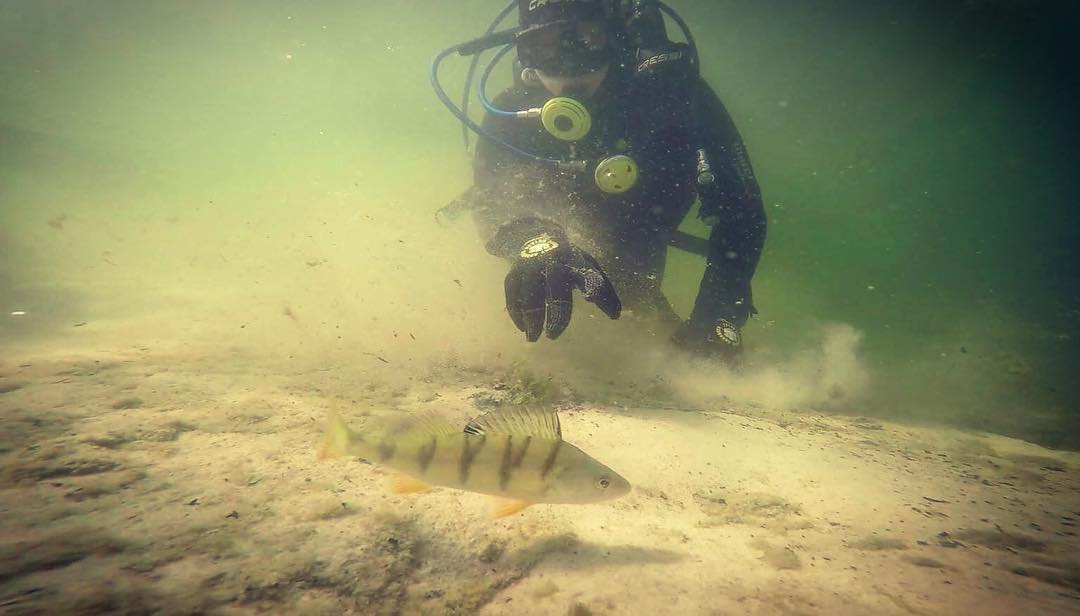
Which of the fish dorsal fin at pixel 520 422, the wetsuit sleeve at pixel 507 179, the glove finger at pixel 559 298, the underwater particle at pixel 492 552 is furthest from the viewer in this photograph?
the wetsuit sleeve at pixel 507 179

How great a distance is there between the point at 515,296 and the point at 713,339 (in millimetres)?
2440

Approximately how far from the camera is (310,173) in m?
25.6

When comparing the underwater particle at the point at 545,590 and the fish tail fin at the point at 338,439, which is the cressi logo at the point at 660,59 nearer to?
the fish tail fin at the point at 338,439

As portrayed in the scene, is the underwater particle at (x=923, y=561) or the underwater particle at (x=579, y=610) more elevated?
the underwater particle at (x=923, y=561)

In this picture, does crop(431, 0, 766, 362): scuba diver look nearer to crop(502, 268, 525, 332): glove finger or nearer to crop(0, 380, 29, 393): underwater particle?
crop(502, 268, 525, 332): glove finger

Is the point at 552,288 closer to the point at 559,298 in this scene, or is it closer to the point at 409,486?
the point at 559,298

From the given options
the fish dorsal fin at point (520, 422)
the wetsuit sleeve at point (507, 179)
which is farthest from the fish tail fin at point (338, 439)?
the wetsuit sleeve at point (507, 179)

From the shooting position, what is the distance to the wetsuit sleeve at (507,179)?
5.85 metres

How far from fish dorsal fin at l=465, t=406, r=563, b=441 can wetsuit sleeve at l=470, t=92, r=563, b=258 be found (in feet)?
12.0

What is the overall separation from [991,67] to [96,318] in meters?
37.5

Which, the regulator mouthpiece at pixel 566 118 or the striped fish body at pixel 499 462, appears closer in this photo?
the striped fish body at pixel 499 462

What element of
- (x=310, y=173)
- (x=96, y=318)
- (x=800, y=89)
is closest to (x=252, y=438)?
(x=96, y=318)

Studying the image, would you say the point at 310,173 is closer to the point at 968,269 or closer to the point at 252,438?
the point at 252,438

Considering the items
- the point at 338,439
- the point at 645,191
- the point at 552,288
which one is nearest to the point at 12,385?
the point at 338,439
